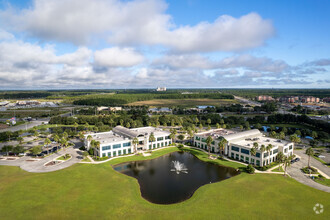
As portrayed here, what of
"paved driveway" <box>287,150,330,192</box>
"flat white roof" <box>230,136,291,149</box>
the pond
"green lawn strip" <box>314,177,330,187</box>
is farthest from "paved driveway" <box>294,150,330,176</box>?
the pond

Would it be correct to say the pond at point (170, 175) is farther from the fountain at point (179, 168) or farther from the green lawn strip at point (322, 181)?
the green lawn strip at point (322, 181)

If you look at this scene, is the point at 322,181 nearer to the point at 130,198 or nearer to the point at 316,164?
the point at 316,164

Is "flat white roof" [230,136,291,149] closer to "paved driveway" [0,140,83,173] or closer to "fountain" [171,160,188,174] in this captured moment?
"fountain" [171,160,188,174]

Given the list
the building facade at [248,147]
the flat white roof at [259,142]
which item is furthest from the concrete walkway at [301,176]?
the flat white roof at [259,142]

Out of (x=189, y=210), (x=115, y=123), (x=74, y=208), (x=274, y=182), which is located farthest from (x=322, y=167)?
(x=115, y=123)

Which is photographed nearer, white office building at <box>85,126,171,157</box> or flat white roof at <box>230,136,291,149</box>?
flat white roof at <box>230,136,291,149</box>
